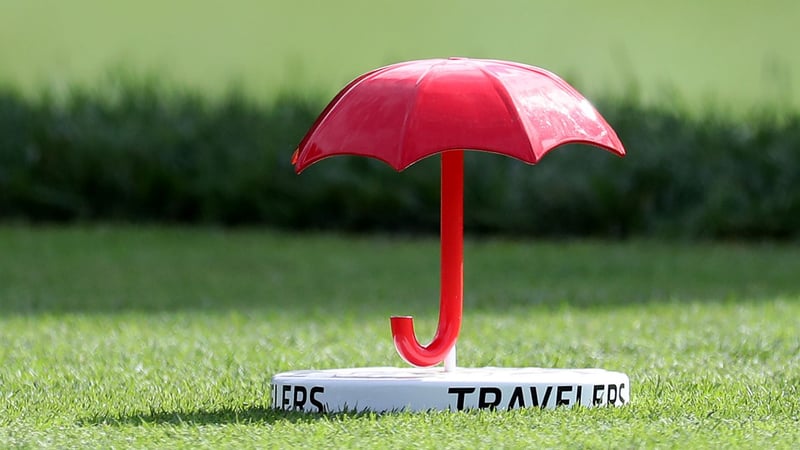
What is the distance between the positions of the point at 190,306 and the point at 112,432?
11.8 feet

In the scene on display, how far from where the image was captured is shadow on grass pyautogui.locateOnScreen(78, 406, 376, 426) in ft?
11.9

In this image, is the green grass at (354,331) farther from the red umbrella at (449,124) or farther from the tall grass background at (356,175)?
the red umbrella at (449,124)

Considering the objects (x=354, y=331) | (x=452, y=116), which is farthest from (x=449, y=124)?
(x=354, y=331)

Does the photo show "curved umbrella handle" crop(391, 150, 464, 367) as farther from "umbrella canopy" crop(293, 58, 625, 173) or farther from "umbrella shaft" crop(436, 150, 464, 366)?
"umbrella canopy" crop(293, 58, 625, 173)

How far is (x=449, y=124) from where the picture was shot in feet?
12.0

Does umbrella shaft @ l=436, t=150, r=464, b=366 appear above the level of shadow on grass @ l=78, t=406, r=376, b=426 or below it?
above

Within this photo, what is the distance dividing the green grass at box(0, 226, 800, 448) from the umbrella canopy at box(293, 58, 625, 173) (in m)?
0.71

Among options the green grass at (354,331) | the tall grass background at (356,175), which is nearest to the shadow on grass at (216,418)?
the green grass at (354,331)

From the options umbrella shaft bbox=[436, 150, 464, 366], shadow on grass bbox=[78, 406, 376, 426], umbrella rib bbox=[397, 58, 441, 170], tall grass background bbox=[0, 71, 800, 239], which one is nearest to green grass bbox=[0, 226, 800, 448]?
shadow on grass bbox=[78, 406, 376, 426]

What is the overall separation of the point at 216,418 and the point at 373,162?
Result: 6.35m

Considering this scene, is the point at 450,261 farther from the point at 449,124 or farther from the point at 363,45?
the point at 363,45

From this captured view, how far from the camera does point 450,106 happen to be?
3.71 m

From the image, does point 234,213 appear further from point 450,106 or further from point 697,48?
point 450,106

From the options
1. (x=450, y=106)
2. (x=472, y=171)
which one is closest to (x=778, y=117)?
(x=472, y=171)
